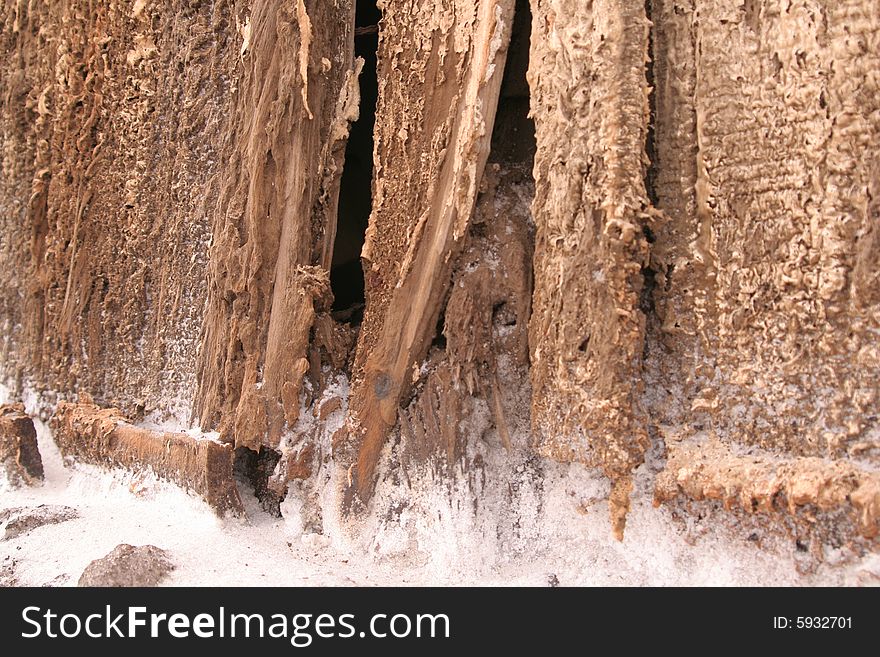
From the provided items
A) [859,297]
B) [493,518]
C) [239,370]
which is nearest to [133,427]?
[239,370]

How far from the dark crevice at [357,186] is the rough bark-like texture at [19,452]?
3.03ft

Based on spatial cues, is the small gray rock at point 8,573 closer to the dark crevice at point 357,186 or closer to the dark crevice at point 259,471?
the dark crevice at point 259,471

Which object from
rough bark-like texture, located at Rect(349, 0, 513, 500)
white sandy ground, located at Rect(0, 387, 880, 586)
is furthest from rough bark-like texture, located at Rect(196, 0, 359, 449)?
white sandy ground, located at Rect(0, 387, 880, 586)

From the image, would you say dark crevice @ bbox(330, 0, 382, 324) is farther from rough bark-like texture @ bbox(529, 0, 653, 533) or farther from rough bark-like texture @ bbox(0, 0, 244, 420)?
rough bark-like texture @ bbox(529, 0, 653, 533)

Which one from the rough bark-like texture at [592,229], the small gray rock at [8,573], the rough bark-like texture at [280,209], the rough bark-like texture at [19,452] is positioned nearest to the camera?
the rough bark-like texture at [592,229]

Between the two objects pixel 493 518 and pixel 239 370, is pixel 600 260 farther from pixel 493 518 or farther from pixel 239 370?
pixel 239 370

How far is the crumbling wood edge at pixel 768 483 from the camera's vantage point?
1168mm

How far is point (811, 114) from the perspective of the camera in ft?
4.15

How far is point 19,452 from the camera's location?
2104 mm

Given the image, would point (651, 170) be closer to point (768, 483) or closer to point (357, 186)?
point (768, 483)

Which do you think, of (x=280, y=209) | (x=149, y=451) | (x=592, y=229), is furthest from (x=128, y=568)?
(x=592, y=229)

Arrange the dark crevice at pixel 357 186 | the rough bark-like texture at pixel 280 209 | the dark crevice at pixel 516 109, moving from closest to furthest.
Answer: the dark crevice at pixel 516 109, the rough bark-like texture at pixel 280 209, the dark crevice at pixel 357 186

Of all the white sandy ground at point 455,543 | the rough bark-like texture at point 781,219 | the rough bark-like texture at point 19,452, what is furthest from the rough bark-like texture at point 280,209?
the rough bark-like texture at point 781,219

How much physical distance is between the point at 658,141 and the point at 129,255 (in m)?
1.47
